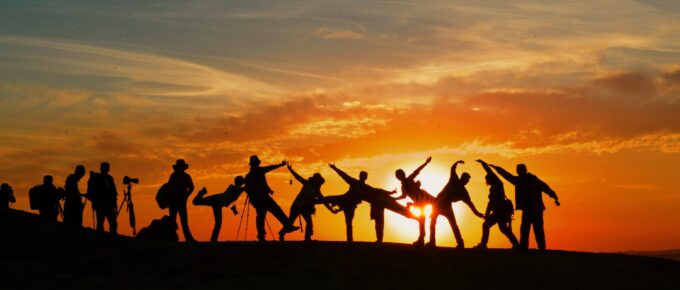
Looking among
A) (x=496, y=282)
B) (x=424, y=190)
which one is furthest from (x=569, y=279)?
(x=424, y=190)

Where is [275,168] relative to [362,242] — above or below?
above

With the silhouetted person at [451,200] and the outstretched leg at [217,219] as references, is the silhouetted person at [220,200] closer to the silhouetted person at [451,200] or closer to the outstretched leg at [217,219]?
the outstretched leg at [217,219]

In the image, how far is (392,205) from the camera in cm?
2542

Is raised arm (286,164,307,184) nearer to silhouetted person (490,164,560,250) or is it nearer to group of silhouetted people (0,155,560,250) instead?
group of silhouetted people (0,155,560,250)

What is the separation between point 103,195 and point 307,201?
5.91 meters

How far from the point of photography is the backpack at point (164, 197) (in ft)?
82.8

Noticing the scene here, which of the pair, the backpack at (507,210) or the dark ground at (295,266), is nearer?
the dark ground at (295,266)

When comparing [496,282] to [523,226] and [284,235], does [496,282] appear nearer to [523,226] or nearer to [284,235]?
[523,226]


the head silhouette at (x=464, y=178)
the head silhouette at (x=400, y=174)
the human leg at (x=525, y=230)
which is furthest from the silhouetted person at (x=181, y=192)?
the human leg at (x=525, y=230)

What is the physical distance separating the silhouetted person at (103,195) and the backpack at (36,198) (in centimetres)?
317

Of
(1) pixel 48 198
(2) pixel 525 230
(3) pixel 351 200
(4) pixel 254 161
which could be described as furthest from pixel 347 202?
(1) pixel 48 198

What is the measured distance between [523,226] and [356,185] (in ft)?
15.5

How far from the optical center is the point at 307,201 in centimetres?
2542

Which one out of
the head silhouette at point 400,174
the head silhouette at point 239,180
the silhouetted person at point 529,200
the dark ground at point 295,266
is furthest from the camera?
the head silhouette at point 239,180
